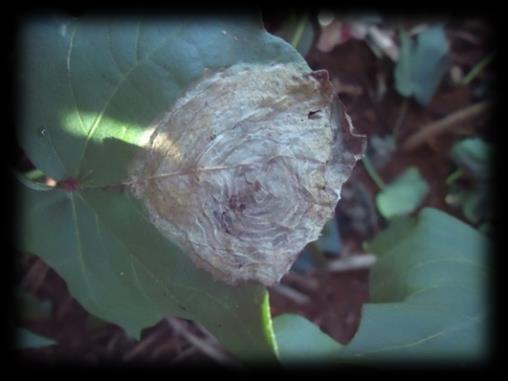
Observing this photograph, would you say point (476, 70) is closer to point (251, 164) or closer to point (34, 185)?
point (251, 164)

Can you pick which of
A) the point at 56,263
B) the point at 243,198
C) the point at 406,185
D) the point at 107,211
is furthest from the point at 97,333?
the point at 406,185

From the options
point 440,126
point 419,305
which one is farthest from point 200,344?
point 440,126

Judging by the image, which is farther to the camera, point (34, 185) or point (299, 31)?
point (299, 31)

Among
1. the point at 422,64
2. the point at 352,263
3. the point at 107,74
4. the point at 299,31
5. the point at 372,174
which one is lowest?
the point at 352,263

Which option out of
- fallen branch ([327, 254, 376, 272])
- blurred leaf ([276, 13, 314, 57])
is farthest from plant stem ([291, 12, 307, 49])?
fallen branch ([327, 254, 376, 272])

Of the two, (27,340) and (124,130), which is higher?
(124,130)

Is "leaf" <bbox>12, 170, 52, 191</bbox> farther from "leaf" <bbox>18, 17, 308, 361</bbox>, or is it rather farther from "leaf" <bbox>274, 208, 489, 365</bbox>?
"leaf" <bbox>274, 208, 489, 365</bbox>

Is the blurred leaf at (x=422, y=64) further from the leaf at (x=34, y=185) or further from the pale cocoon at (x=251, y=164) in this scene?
the leaf at (x=34, y=185)
